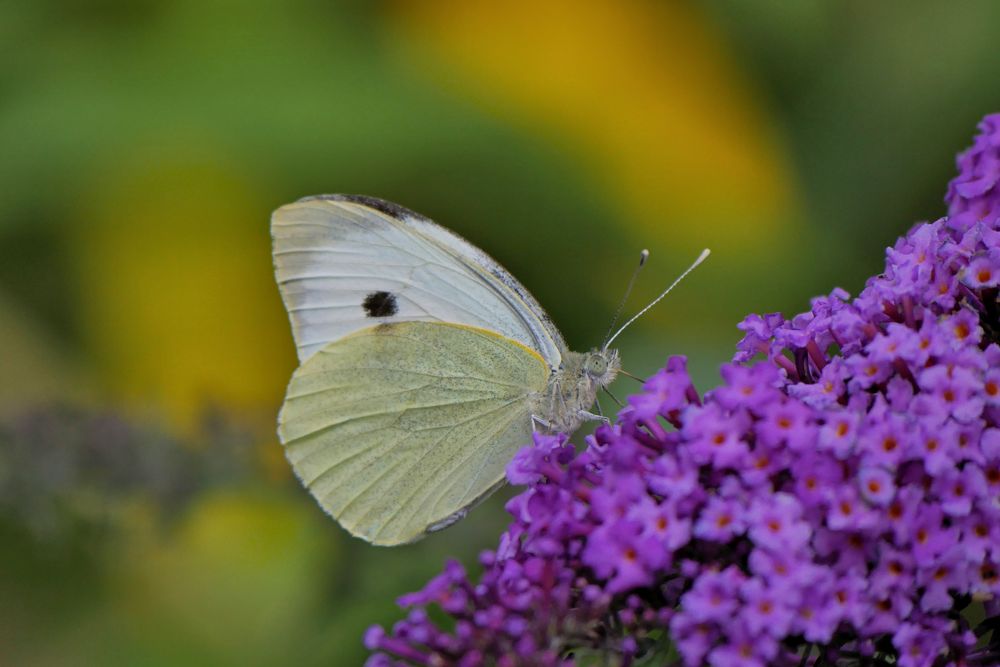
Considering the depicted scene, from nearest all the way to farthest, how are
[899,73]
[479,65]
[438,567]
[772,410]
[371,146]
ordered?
[772,410]
[438,567]
[899,73]
[371,146]
[479,65]

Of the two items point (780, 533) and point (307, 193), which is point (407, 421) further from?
point (307, 193)

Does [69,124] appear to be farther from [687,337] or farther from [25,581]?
[687,337]

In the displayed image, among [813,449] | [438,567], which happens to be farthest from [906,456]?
[438,567]

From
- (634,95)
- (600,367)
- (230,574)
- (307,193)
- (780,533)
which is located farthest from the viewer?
(634,95)

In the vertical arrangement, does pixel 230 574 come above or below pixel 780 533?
above

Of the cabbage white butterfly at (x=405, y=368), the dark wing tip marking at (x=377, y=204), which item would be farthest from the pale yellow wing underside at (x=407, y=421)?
the dark wing tip marking at (x=377, y=204)

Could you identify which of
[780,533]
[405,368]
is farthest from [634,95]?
[780,533]

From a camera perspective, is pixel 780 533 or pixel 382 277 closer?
pixel 780 533
